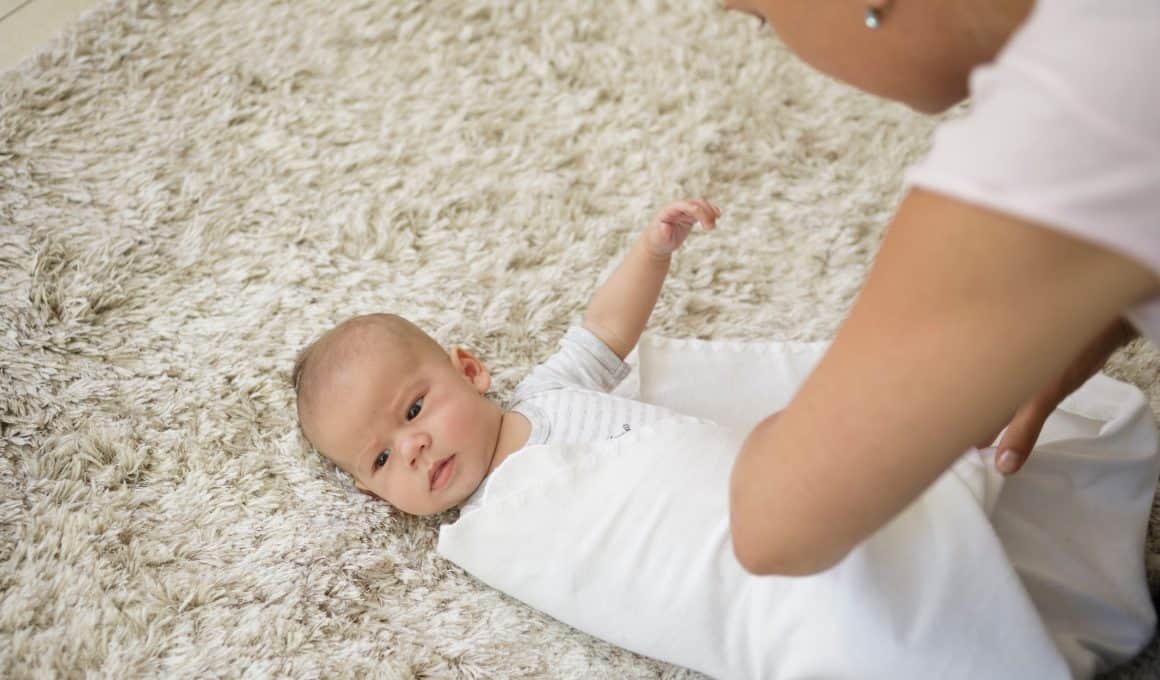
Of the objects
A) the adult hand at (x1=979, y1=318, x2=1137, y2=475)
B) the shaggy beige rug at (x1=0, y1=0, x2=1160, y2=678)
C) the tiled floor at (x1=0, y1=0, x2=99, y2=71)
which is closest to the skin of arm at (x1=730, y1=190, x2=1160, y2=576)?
the adult hand at (x1=979, y1=318, x2=1137, y2=475)

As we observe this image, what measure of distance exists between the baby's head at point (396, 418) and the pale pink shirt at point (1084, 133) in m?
0.74

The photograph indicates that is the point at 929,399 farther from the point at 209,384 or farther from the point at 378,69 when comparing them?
the point at 378,69

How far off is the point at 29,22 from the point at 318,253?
2.66ft

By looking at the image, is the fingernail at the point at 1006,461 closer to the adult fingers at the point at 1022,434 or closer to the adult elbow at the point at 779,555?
the adult fingers at the point at 1022,434

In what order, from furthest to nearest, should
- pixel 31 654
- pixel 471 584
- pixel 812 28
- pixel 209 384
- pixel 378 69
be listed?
pixel 378 69
pixel 209 384
pixel 471 584
pixel 31 654
pixel 812 28

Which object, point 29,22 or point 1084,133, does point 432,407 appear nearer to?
point 1084,133

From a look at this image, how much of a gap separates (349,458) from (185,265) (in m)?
0.44

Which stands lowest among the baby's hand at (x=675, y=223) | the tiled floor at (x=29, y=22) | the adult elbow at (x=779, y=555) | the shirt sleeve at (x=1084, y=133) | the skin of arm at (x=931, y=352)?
the baby's hand at (x=675, y=223)

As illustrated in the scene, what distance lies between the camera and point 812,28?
2.26 ft

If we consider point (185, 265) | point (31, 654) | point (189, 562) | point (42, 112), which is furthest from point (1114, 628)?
point (42, 112)

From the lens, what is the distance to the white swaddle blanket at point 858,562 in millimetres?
877

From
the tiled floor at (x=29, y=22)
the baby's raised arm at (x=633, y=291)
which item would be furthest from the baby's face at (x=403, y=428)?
the tiled floor at (x=29, y=22)

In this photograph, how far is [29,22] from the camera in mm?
1728

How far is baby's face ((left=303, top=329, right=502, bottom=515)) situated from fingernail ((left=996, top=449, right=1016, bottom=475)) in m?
0.57
